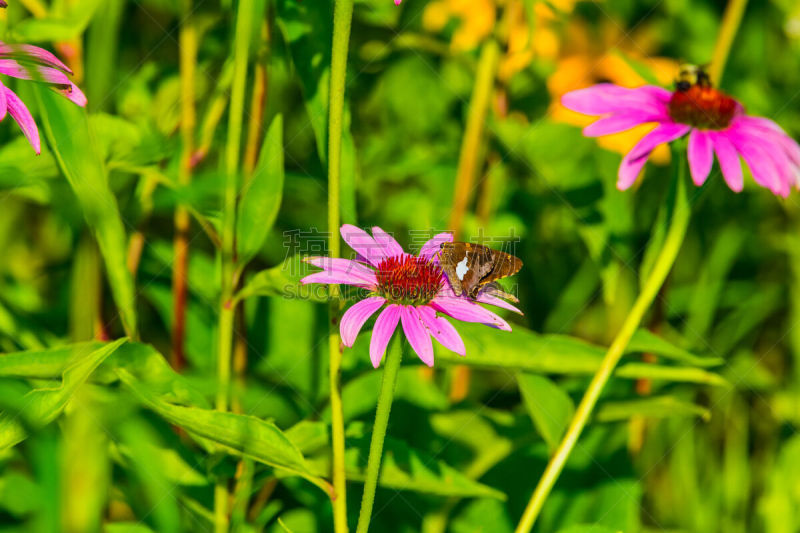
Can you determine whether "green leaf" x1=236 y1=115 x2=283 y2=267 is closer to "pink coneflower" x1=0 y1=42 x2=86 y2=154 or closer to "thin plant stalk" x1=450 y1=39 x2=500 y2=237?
"pink coneflower" x1=0 y1=42 x2=86 y2=154

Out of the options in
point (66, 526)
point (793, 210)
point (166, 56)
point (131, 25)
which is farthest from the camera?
point (793, 210)

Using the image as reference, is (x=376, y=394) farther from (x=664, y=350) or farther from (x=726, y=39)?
(x=726, y=39)

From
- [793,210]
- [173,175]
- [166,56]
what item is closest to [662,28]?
[793,210]

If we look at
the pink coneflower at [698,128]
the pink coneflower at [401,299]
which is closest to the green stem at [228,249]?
the pink coneflower at [401,299]

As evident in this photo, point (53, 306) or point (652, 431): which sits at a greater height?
point (53, 306)

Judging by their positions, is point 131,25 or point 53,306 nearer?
point 53,306

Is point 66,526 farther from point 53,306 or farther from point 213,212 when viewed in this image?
point 53,306
